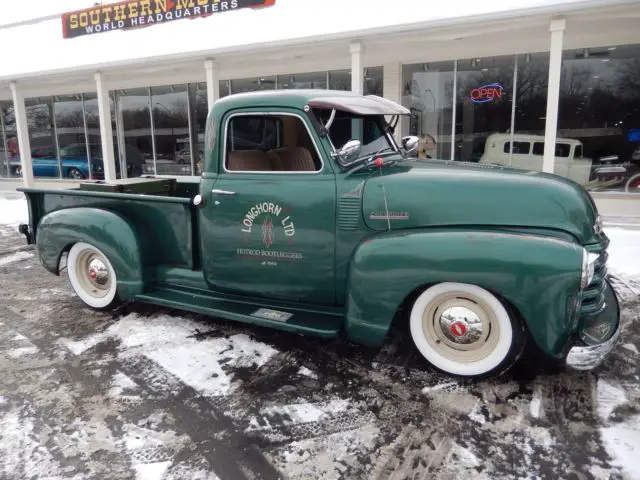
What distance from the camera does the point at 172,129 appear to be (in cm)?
1476

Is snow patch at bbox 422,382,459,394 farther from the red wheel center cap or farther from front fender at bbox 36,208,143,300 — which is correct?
front fender at bbox 36,208,143,300

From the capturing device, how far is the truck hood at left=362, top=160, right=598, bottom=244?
3.15 m

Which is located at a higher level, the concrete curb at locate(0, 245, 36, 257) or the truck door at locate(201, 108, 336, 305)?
the truck door at locate(201, 108, 336, 305)

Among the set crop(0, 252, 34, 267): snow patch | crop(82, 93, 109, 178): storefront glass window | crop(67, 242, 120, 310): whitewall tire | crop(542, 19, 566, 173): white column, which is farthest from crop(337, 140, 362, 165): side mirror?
crop(82, 93, 109, 178): storefront glass window

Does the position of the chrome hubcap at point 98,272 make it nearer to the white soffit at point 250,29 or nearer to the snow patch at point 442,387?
the snow patch at point 442,387

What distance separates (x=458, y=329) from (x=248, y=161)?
2.07 metres

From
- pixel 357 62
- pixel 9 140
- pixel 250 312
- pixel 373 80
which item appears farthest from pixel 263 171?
pixel 9 140

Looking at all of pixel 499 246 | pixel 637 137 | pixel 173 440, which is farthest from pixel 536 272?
pixel 637 137

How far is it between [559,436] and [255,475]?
1677 mm

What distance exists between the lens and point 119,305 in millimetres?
4887

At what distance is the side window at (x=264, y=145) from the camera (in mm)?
3875

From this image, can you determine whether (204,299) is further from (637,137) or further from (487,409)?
(637,137)

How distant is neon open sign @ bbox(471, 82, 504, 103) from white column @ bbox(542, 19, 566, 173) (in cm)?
260

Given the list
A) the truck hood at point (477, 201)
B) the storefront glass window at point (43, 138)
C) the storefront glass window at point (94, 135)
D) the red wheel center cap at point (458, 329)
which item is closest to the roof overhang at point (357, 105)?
the truck hood at point (477, 201)
